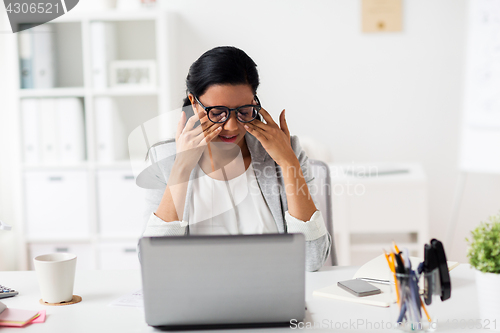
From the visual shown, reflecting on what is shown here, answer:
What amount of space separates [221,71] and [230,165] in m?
0.27

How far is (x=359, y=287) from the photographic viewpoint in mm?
912

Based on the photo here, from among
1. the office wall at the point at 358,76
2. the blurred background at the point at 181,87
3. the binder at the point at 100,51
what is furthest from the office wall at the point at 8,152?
the office wall at the point at 358,76

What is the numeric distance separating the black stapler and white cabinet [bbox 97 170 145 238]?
1955 millimetres

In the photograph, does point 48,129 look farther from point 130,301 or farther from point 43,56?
point 130,301

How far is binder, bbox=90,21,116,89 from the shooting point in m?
2.44

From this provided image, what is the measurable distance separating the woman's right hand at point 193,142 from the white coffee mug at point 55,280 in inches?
16.0

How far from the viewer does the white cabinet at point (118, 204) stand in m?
2.51

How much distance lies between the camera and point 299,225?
3.76 ft

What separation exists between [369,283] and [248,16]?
2.02m

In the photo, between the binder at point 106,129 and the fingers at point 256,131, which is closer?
the fingers at point 256,131

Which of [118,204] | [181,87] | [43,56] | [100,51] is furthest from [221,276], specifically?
[43,56]

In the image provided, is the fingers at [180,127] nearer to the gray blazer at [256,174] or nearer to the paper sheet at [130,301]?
the gray blazer at [256,174]

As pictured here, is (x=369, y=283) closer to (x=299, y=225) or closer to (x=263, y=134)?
(x=299, y=225)

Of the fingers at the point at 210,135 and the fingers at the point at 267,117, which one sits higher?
the fingers at the point at 267,117
